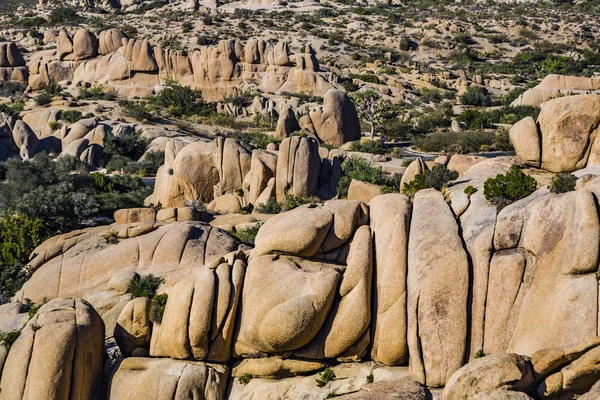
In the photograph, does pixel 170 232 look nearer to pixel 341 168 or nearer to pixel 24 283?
pixel 24 283

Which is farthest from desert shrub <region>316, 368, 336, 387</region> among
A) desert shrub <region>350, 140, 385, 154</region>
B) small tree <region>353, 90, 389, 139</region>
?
small tree <region>353, 90, 389, 139</region>

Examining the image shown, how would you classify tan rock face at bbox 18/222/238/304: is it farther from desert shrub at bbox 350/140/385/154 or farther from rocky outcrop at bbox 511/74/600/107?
rocky outcrop at bbox 511/74/600/107

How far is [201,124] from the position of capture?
7025cm

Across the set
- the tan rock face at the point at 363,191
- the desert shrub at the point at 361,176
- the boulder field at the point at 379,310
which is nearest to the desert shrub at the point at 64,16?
the desert shrub at the point at 361,176

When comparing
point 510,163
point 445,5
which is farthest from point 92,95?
point 445,5

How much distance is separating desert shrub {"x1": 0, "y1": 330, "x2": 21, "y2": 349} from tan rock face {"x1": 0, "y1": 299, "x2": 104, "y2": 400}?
258mm

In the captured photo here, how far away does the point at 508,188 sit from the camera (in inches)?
811

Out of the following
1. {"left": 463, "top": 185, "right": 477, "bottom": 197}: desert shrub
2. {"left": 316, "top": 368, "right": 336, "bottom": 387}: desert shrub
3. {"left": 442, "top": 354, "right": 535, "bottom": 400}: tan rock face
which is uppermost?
{"left": 463, "top": 185, "right": 477, "bottom": 197}: desert shrub

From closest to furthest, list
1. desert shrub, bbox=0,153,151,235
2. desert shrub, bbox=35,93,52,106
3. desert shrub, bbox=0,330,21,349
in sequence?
1. desert shrub, bbox=0,330,21,349
2. desert shrub, bbox=0,153,151,235
3. desert shrub, bbox=35,93,52,106

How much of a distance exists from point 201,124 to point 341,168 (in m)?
35.9

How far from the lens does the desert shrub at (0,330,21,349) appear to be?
1920cm

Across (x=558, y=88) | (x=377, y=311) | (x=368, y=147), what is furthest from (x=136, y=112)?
(x=558, y=88)

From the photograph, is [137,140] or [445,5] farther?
[445,5]

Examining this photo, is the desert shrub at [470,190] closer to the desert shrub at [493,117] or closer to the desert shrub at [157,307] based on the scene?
the desert shrub at [157,307]
